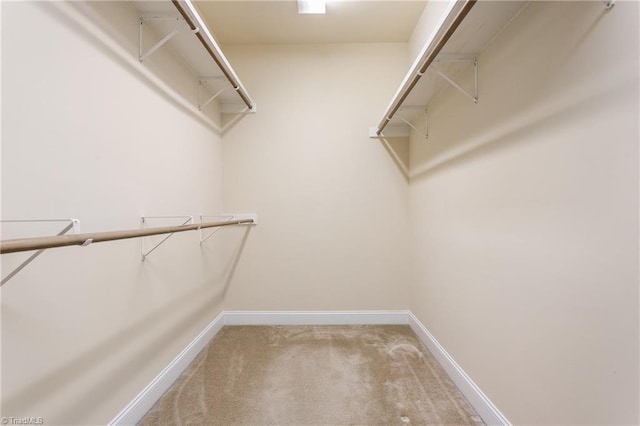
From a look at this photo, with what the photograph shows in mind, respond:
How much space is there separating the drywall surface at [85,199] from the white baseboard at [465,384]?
72.6 inches

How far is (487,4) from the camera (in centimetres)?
111

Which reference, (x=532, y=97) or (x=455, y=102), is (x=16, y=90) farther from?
(x=455, y=102)

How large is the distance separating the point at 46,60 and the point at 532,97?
6.22 feet

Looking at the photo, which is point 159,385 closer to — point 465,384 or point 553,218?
point 465,384

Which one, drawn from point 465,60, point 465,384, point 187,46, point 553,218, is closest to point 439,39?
point 465,60

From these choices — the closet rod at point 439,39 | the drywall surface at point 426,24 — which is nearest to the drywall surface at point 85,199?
the closet rod at point 439,39

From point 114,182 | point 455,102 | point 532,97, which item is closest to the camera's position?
point 532,97

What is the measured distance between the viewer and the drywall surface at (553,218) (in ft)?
2.42

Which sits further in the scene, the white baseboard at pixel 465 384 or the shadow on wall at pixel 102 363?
the white baseboard at pixel 465 384

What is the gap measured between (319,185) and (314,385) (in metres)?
1.68

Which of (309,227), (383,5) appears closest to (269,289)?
(309,227)

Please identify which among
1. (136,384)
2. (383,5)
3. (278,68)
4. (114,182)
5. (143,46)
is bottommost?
(136,384)

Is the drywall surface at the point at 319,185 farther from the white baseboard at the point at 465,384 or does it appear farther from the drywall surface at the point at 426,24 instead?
the white baseboard at the point at 465,384

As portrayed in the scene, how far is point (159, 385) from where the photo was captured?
1.54 meters
